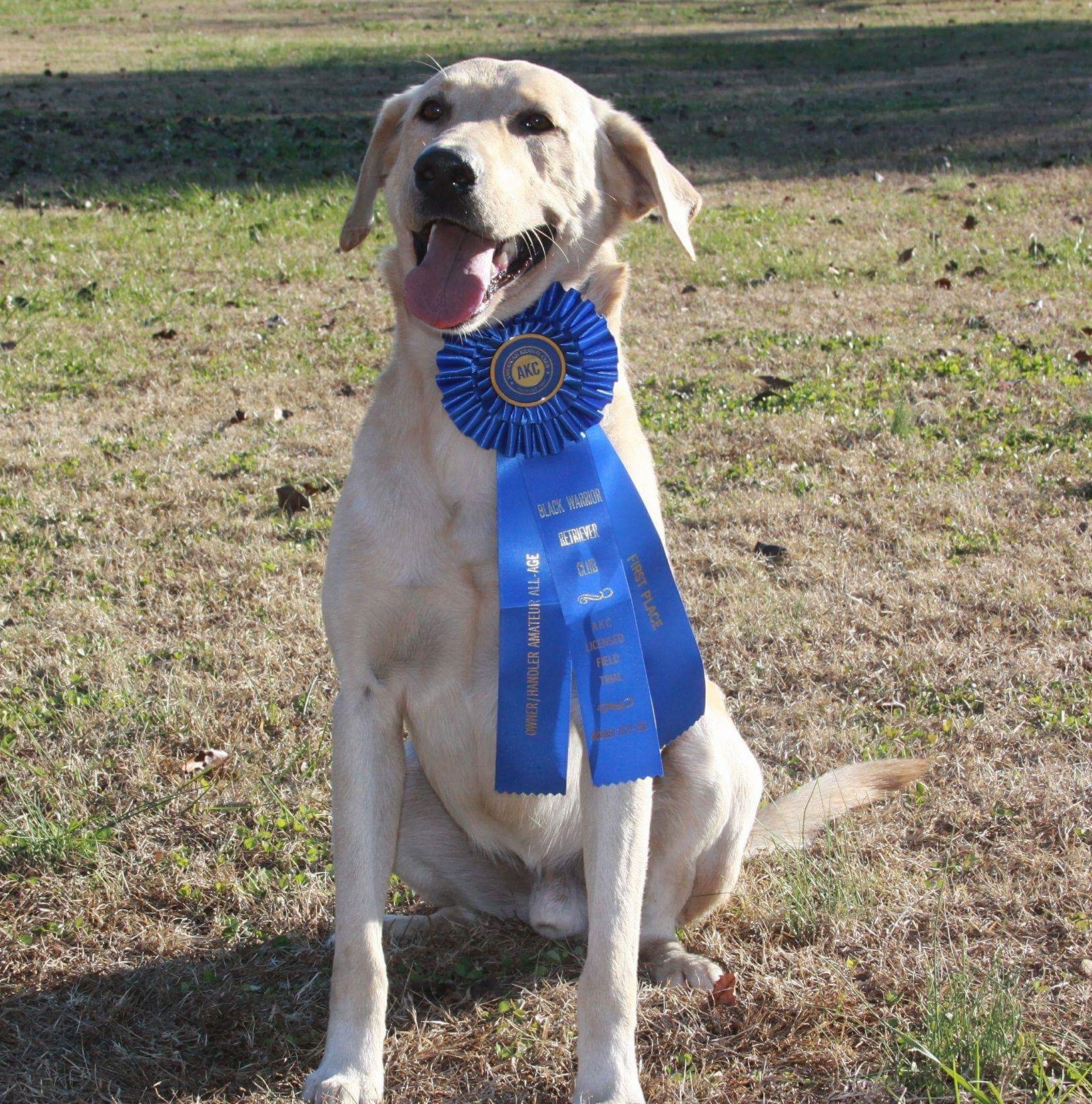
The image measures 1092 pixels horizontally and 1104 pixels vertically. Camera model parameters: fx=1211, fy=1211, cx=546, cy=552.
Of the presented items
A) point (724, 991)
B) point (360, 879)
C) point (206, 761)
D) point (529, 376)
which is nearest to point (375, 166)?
point (529, 376)

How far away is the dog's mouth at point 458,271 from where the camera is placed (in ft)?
8.65

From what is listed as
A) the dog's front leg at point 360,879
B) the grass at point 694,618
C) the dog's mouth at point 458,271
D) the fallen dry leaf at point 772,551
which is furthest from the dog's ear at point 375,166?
the fallen dry leaf at point 772,551

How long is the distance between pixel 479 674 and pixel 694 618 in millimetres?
1852

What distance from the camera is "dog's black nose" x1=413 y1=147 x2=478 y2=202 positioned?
101 inches

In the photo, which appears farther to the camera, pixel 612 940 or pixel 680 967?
pixel 680 967

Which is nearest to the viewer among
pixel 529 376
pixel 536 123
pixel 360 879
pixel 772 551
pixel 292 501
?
pixel 360 879

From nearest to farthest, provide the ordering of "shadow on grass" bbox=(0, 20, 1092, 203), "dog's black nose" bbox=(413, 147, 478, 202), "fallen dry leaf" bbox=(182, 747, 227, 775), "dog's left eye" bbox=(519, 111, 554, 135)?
"dog's black nose" bbox=(413, 147, 478, 202) → "dog's left eye" bbox=(519, 111, 554, 135) → "fallen dry leaf" bbox=(182, 747, 227, 775) → "shadow on grass" bbox=(0, 20, 1092, 203)

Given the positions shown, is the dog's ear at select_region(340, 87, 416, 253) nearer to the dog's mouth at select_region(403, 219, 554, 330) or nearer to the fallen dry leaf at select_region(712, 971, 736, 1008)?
the dog's mouth at select_region(403, 219, 554, 330)

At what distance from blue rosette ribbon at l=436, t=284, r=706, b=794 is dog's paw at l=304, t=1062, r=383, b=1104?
65 cm

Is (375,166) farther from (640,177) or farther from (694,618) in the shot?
(694,618)

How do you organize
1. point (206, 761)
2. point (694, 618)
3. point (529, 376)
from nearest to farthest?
point (529, 376) → point (206, 761) → point (694, 618)

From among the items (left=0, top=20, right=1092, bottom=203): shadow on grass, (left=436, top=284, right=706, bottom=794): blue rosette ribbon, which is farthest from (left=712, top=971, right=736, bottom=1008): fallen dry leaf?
(left=0, top=20, right=1092, bottom=203): shadow on grass

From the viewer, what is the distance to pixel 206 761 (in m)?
3.49

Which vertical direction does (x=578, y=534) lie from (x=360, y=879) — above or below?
above
